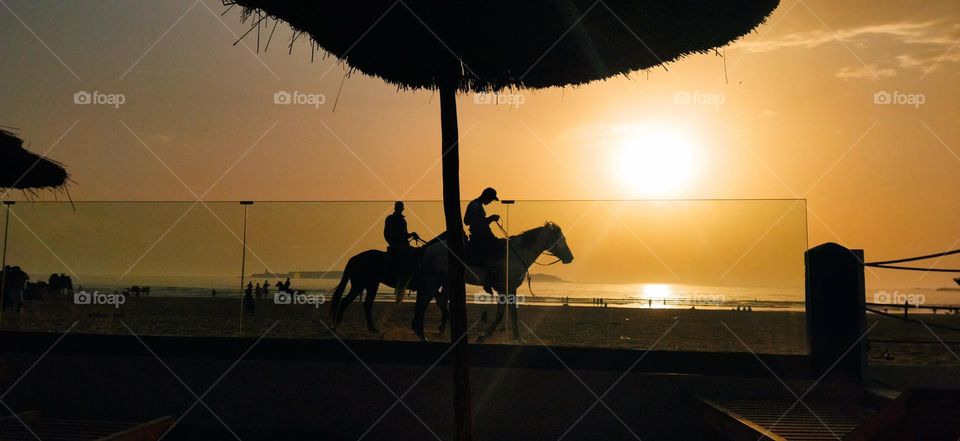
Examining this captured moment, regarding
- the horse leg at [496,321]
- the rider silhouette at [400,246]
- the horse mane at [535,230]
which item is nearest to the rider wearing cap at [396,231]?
the rider silhouette at [400,246]

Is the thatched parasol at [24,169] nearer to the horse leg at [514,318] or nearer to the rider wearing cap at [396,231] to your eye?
the rider wearing cap at [396,231]

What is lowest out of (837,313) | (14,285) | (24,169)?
(837,313)

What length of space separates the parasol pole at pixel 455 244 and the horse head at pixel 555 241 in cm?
360

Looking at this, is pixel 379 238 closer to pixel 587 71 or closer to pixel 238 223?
pixel 238 223

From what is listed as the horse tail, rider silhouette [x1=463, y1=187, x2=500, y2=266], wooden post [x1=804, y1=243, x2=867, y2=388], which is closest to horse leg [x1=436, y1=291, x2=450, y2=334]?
rider silhouette [x1=463, y1=187, x2=500, y2=266]

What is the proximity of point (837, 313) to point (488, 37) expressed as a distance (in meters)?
3.86

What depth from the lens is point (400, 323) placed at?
26.0ft

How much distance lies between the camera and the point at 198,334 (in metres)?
7.48

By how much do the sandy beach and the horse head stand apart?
0.61m

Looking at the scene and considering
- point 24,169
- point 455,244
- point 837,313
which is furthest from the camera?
point 24,169

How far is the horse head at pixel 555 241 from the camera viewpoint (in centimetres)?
793

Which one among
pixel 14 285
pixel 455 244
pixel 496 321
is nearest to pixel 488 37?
pixel 455 244

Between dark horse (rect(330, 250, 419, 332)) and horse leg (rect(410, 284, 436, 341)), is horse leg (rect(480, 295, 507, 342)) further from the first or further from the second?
dark horse (rect(330, 250, 419, 332))

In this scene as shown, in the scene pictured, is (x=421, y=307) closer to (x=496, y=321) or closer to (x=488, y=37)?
(x=496, y=321)
